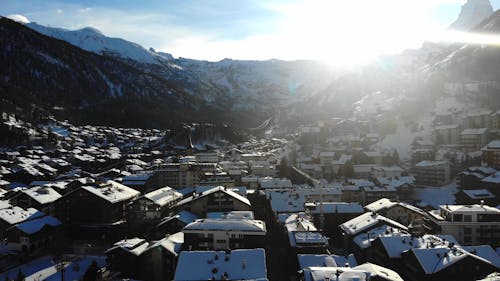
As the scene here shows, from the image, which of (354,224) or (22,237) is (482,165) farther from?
(22,237)

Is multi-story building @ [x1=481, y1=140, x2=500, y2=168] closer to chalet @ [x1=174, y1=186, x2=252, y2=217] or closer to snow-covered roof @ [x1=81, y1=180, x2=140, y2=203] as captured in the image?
chalet @ [x1=174, y1=186, x2=252, y2=217]

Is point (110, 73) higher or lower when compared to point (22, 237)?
higher

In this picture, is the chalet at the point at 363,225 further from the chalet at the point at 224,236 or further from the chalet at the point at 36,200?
the chalet at the point at 36,200

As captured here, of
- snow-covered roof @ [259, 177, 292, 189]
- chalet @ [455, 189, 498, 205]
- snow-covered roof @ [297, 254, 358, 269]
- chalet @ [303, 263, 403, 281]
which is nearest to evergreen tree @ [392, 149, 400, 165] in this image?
chalet @ [455, 189, 498, 205]

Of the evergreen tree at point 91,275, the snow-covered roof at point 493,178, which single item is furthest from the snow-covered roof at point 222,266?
the snow-covered roof at point 493,178

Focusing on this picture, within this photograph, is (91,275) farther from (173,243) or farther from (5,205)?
(5,205)

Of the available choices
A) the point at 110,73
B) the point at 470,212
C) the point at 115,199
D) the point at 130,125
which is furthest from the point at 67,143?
the point at 110,73

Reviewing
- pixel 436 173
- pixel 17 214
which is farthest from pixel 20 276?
pixel 436 173
